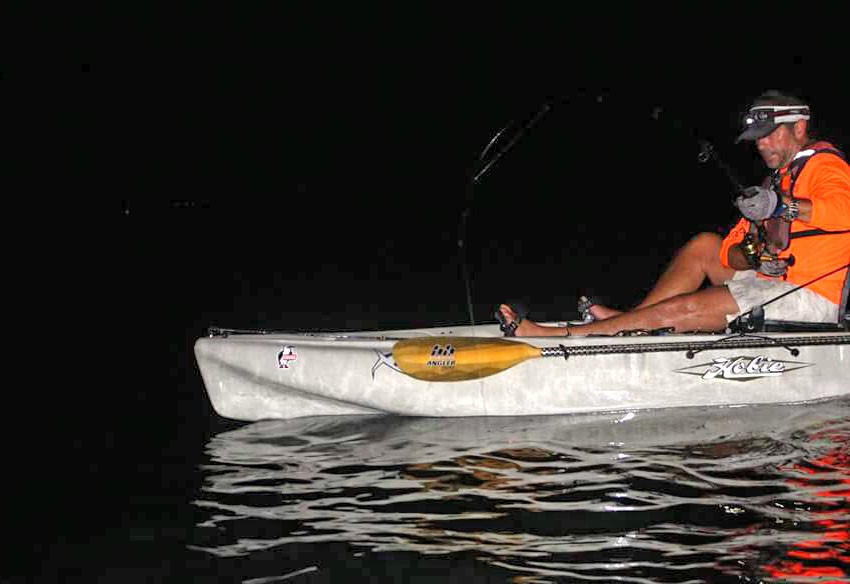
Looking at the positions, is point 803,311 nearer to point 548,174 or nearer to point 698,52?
point 548,174

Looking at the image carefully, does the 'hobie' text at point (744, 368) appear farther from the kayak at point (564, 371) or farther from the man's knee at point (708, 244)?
the man's knee at point (708, 244)

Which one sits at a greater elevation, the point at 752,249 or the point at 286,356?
the point at 752,249

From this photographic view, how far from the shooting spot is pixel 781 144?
8.55 metres

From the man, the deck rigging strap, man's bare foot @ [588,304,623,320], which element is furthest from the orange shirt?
man's bare foot @ [588,304,623,320]

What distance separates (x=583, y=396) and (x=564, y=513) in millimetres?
2440

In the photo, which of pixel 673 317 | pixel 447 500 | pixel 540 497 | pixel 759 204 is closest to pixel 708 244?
pixel 673 317

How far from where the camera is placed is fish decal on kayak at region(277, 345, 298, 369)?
8.90 m

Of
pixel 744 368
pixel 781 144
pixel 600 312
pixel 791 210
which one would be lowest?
pixel 744 368

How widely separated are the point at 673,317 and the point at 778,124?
160cm

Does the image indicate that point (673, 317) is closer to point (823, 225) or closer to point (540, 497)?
point (823, 225)

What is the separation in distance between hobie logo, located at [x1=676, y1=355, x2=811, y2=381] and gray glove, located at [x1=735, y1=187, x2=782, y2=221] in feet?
3.87

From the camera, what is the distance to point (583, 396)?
8.70 metres

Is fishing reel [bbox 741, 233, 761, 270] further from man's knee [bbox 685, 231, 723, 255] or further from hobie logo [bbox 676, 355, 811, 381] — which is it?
hobie logo [bbox 676, 355, 811, 381]

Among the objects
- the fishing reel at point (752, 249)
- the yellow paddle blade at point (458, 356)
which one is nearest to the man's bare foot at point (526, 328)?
the yellow paddle blade at point (458, 356)
